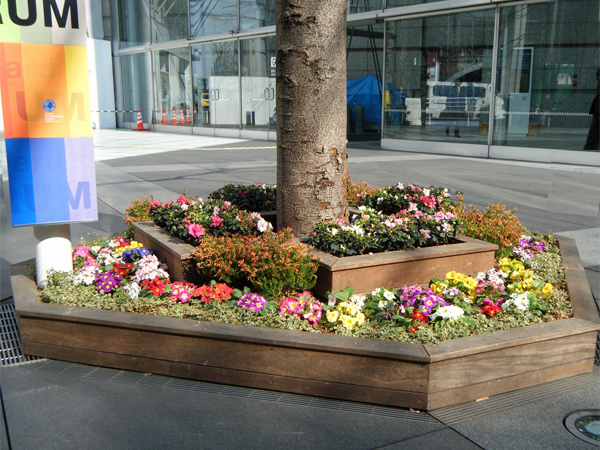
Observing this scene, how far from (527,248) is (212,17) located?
20.5 metres

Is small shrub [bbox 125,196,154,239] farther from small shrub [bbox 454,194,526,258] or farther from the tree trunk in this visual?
small shrub [bbox 454,194,526,258]

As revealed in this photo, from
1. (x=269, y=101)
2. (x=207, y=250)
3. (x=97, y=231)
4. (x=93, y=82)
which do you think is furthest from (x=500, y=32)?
(x=93, y=82)

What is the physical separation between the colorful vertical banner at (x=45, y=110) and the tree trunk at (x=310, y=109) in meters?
1.45

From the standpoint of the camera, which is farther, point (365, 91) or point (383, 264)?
point (365, 91)

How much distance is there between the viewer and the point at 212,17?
76.2 feet

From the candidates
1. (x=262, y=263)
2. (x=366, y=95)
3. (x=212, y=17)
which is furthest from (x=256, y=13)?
(x=262, y=263)

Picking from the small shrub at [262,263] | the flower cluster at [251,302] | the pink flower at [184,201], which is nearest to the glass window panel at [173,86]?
the pink flower at [184,201]

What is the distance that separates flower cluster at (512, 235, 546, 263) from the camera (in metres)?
5.10

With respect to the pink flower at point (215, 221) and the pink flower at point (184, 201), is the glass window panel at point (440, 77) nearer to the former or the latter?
the pink flower at point (184, 201)

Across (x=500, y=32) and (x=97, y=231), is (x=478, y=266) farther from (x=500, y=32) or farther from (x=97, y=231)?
(x=500, y=32)

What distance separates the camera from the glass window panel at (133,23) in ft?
90.9

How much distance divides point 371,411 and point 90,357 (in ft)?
5.90

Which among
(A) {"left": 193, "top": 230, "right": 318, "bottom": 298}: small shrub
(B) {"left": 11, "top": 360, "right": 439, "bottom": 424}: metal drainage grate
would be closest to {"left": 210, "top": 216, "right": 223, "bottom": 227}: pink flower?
(A) {"left": 193, "top": 230, "right": 318, "bottom": 298}: small shrub

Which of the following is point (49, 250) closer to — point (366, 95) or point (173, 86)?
point (366, 95)
